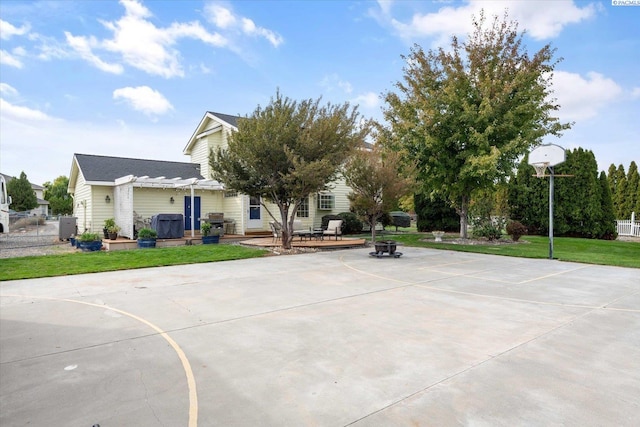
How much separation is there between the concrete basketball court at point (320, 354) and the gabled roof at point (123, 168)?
11263mm

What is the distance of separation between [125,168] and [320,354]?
1895cm

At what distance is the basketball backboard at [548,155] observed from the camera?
14.1 meters

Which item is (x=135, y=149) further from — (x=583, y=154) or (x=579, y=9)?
(x=583, y=154)

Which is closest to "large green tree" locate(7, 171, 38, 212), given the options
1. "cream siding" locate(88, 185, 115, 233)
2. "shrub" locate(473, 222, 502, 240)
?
"cream siding" locate(88, 185, 115, 233)

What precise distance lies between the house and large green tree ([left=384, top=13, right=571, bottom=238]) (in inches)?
198

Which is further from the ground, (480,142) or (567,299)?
(480,142)

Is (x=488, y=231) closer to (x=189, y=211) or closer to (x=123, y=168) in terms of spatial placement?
(x=189, y=211)

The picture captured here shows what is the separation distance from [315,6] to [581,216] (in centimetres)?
1784

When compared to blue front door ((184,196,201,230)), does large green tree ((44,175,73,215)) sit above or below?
above

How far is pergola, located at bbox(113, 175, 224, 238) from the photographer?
1579 cm

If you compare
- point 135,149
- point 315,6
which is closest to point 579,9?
point 315,6

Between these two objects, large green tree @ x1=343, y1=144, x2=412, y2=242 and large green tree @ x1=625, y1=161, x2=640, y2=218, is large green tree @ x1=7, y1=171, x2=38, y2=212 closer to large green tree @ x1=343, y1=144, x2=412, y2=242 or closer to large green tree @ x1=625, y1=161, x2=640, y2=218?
large green tree @ x1=343, y1=144, x2=412, y2=242

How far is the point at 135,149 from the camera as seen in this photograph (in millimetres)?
29078

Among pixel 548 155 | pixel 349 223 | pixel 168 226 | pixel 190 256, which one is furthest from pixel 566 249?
pixel 168 226
